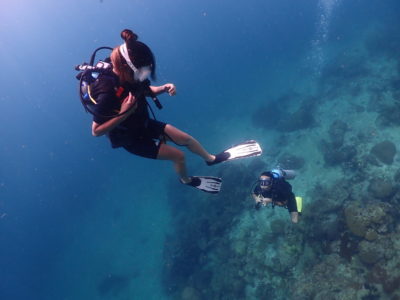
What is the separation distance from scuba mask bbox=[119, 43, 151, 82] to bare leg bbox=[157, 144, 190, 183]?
161 centimetres

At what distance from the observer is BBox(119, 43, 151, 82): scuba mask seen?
3.77m

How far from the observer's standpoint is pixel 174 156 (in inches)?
216

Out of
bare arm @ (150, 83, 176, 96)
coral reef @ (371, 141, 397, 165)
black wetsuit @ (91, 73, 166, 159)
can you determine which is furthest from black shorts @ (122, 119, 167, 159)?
coral reef @ (371, 141, 397, 165)

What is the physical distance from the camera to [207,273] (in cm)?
1780

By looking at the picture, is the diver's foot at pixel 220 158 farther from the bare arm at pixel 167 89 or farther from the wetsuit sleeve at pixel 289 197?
the wetsuit sleeve at pixel 289 197

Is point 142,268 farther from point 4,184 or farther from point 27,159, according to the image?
point 27,159

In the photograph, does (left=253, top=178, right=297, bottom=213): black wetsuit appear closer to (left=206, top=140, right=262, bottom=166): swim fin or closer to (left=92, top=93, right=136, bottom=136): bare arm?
(left=206, top=140, right=262, bottom=166): swim fin

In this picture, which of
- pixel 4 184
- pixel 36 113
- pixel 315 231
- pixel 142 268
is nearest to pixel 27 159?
pixel 4 184

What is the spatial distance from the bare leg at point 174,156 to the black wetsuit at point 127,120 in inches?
4.7

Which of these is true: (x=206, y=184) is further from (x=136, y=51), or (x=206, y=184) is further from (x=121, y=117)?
(x=136, y=51)

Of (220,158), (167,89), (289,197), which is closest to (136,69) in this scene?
→ (167,89)

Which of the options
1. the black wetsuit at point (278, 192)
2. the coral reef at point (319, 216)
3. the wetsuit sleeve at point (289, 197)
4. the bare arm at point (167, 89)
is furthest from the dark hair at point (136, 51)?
the coral reef at point (319, 216)

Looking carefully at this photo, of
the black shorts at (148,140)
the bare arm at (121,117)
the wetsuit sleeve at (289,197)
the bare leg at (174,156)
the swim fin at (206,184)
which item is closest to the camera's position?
the bare arm at (121,117)

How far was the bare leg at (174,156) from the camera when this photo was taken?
5258mm
